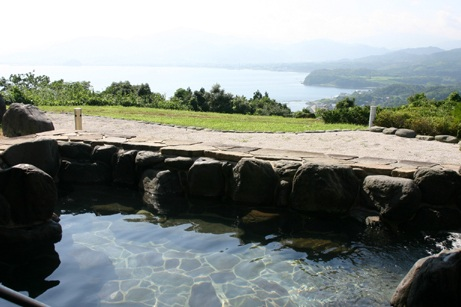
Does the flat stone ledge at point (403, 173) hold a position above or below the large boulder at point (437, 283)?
above

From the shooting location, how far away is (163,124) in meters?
13.4

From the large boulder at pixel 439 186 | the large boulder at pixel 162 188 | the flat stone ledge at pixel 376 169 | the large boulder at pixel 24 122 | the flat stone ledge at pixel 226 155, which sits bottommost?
the large boulder at pixel 162 188

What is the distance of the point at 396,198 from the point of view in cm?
569

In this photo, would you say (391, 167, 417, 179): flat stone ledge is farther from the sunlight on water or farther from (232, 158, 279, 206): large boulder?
(232, 158, 279, 206): large boulder

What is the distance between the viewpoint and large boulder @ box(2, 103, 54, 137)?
10273 millimetres

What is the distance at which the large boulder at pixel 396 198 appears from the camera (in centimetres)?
567

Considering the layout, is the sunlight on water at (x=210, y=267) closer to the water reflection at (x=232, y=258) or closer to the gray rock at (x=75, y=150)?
the water reflection at (x=232, y=258)

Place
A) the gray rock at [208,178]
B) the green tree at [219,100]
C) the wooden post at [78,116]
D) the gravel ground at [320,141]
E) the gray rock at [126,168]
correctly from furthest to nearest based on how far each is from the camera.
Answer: the green tree at [219,100] < the wooden post at [78,116] < the gravel ground at [320,141] < the gray rock at [126,168] < the gray rock at [208,178]

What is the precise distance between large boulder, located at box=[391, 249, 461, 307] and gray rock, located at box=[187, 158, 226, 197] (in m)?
3.46

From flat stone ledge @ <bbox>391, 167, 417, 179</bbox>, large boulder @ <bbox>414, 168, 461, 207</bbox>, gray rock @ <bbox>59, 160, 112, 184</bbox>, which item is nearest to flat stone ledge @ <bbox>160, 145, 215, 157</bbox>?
gray rock @ <bbox>59, 160, 112, 184</bbox>

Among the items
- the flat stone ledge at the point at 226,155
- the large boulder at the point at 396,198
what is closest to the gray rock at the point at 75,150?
the flat stone ledge at the point at 226,155

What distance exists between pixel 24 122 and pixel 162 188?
17.0 ft

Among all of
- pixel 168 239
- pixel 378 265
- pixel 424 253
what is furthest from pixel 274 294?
pixel 424 253

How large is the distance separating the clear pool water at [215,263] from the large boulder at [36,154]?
1238mm
